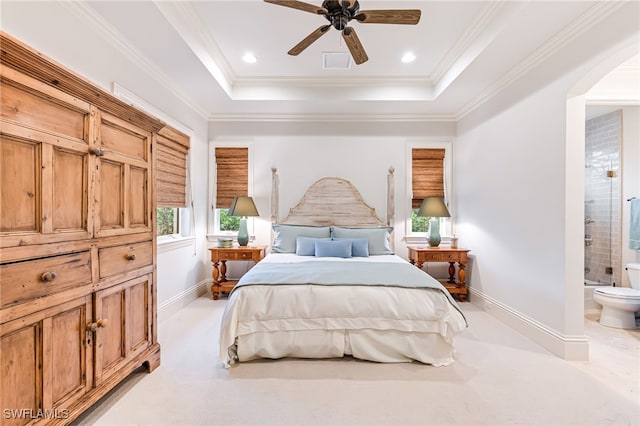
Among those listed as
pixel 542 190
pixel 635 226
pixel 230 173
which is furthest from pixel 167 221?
pixel 635 226

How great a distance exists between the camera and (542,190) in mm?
2662

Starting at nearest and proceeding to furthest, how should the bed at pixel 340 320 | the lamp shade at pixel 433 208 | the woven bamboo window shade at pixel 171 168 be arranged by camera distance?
the bed at pixel 340 320 → the woven bamboo window shade at pixel 171 168 → the lamp shade at pixel 433 208

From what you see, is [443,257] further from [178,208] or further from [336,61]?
[178,208]

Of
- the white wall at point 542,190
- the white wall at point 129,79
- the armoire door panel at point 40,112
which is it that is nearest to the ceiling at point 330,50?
the white wall at point 129,79

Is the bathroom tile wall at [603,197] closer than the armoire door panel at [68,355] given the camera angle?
No

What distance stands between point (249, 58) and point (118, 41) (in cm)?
130

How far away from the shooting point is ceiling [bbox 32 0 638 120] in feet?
7.53

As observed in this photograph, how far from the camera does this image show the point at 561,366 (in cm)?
228

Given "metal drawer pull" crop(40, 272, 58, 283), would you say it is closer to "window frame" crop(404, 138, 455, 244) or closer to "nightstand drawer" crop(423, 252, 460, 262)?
"nightstand drawer" crop(423, 252, 460, 262)

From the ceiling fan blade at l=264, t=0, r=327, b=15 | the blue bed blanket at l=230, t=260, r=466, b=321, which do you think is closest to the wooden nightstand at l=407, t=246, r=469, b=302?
the blue bed blanket at l=230, t=260, r=466, b=321

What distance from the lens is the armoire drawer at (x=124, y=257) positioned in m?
1.74

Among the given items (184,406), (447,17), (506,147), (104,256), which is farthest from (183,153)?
(506,147)

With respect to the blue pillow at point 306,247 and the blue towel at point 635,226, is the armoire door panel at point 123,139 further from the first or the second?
the blue towel at point 635,226

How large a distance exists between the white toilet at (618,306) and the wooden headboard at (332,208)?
2.50 metres
